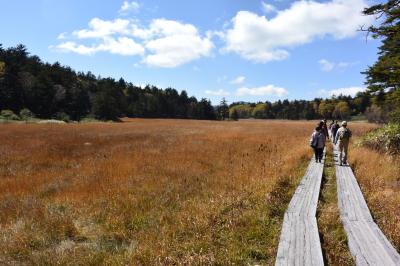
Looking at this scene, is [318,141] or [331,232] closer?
[331,232]

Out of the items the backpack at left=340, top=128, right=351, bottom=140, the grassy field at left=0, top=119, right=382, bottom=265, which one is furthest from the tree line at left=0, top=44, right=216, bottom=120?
the backpack at left=340, top=128, right=351, bottom=140

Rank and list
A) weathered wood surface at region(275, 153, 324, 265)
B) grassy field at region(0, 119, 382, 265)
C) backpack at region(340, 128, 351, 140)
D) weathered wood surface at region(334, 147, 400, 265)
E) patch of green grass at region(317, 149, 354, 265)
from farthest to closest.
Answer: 1. backpack at region(340, 128, 351, 140)
2. grassy field at region(0, 119, 382, 265)
3. patch of green grass at region(317, 149, 354, 265)
4. weathered wood surface at region(334, 147, 400, 265)
5. weathered wood surface at region(275, 153, 324, 265)

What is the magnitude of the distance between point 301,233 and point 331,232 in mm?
856

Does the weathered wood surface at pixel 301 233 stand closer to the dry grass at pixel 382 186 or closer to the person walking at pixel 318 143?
the dry grass at pixel 382 186

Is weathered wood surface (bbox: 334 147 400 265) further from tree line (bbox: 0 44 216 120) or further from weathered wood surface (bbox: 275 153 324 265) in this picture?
tree line (bbox: 0 44 216 120)

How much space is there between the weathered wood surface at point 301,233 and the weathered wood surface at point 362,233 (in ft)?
1.99

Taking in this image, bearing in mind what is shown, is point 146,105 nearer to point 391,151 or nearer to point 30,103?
point 30,103

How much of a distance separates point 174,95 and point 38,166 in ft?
405

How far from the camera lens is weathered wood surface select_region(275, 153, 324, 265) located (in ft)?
17.9

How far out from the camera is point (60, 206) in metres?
8.97

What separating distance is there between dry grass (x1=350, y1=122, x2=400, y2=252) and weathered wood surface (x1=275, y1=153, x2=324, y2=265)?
1355 mm

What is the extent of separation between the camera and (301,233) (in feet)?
21.4

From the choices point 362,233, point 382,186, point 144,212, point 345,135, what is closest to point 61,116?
point 345,135

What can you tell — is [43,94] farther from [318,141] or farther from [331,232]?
[331,232]
